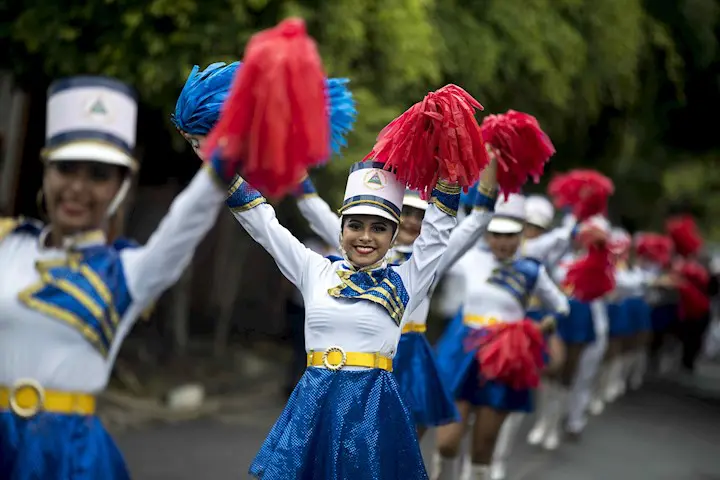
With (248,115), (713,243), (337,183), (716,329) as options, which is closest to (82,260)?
(248,115)

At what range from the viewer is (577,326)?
10.1 meters

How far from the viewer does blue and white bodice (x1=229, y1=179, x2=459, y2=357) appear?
402cm

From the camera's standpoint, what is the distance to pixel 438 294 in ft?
48.2

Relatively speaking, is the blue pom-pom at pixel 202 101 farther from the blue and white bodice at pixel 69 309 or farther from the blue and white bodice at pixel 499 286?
the blue and white bodice at pixel 499 286

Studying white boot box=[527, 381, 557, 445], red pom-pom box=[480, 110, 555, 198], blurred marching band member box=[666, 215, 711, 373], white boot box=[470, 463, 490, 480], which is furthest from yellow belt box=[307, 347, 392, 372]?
blurred marching band member box=[666, 215, 711, 373]

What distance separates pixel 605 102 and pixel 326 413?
11.3m

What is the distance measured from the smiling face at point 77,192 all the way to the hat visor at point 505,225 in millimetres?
3723

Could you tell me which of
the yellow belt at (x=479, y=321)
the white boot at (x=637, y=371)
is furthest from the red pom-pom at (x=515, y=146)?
the white boot at (x=637, y=371)

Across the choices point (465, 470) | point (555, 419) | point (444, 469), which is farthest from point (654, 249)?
point (444, 469)

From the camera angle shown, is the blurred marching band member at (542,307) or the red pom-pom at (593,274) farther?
the red pom-pom at (593,274)

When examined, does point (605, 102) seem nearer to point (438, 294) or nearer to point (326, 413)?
point (438, 294)

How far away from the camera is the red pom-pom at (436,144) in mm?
4129

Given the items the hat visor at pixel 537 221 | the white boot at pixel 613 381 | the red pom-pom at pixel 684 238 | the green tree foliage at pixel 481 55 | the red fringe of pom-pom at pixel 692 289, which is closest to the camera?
the green tree foliage at pixel 481 55

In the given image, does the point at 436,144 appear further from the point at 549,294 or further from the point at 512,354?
the point at 549,294
